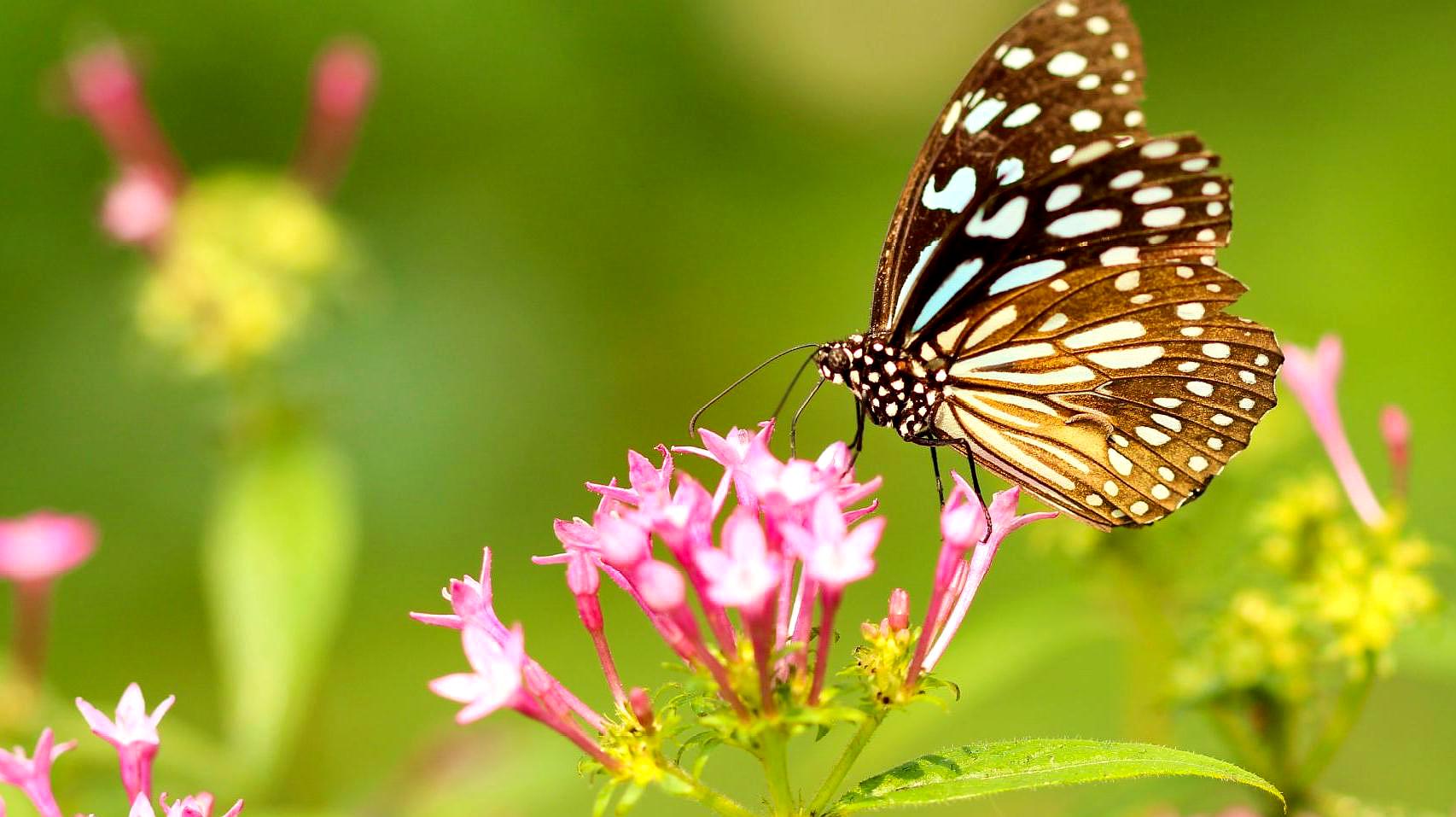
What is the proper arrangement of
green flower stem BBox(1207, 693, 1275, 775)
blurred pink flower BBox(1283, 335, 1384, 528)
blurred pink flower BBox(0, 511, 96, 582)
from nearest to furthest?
green flower stem BBox(1207, 693, 1275, 775)
blurred pink flower BBox(1283, 335, 1384, 528)
blurred pink flower BBox(0, 511, 96, 582)

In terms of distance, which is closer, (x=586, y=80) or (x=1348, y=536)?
(x=1348, y=536)

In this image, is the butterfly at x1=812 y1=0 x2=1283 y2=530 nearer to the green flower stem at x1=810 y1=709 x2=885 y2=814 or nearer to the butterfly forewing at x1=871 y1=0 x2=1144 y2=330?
the butterfly forewing at x1=871 y1=0 x2=1144 y2=330

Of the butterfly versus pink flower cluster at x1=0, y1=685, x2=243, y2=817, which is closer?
pink flower cluster at x1=0, y1=685, x2=243, y2=817

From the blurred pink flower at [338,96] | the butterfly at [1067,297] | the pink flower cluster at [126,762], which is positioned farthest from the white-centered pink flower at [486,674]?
the blurred pink flower at [338,96]

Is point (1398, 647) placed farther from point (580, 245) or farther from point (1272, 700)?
point (580, 245)

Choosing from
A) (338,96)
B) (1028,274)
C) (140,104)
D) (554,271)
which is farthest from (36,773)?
(554,271)

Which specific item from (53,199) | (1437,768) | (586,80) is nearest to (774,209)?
(586,80)

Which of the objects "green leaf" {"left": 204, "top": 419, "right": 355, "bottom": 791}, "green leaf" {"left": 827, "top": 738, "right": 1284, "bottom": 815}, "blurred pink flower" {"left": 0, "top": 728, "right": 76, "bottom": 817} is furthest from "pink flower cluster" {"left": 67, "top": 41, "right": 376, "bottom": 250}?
"green leaf" {"left": 827, "top": 738, "right": 1284, "bottom": 815}
